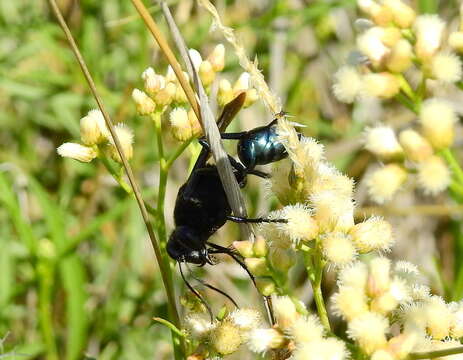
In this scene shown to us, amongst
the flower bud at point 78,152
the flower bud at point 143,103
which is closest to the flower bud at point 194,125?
the flower bud at point 143,103

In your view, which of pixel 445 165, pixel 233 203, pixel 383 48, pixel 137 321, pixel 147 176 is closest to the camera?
pixel 445 165

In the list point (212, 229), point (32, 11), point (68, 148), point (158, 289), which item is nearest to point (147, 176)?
point (158, 289)

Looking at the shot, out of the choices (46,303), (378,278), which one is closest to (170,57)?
(378,278)

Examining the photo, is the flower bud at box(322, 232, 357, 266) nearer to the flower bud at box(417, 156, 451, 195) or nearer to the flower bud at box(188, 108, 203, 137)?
the flower bud at box(417, 156, 451, 195)

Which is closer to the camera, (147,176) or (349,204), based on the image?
(349,204)

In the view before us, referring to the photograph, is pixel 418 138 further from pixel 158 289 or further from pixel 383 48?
pixel 158 289

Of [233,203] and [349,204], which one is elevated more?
[349,204]

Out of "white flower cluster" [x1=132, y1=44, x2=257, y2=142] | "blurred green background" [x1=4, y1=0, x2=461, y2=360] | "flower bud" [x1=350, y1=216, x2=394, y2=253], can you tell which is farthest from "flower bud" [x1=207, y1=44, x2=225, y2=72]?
"blurred green background" [x1=4, y1=0, x2=461, y2=360]
